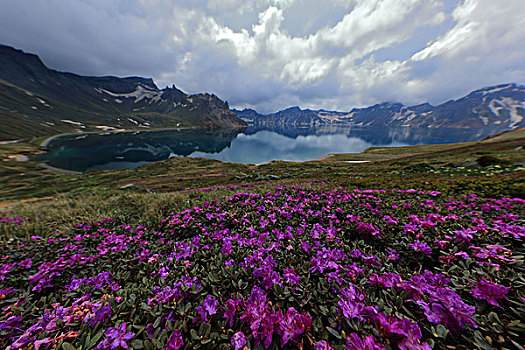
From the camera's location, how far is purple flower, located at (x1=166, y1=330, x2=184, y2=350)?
1507 mm

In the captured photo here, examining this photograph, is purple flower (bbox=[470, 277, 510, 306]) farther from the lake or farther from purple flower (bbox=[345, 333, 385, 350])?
the lake

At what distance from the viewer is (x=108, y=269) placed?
9.73 ft

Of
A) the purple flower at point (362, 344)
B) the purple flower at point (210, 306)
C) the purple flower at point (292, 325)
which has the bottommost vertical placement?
the purple flower at point (210, 306)

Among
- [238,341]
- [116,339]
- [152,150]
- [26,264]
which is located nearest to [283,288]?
[238,341]

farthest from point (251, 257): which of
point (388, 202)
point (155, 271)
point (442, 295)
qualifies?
point (388, 202)

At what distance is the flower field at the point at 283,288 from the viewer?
4.99 ft

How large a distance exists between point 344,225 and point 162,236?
4084mm

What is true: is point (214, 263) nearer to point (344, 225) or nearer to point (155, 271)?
point (155, 271)

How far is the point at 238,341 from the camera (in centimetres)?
152

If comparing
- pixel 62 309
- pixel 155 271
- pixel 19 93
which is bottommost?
pixel 155 271

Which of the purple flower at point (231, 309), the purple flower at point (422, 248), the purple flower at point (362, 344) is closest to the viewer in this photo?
the purple flower at point (362, 344)

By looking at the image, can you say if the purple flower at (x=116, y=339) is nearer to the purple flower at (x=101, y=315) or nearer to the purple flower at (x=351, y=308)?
the purple flower at (x=101, y=315)

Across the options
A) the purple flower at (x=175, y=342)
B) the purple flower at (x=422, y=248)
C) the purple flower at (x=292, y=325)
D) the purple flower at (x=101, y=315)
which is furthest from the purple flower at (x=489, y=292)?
the purple flower at (x=101, y=315)

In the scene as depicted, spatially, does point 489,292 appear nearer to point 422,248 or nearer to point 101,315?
point 422,248
